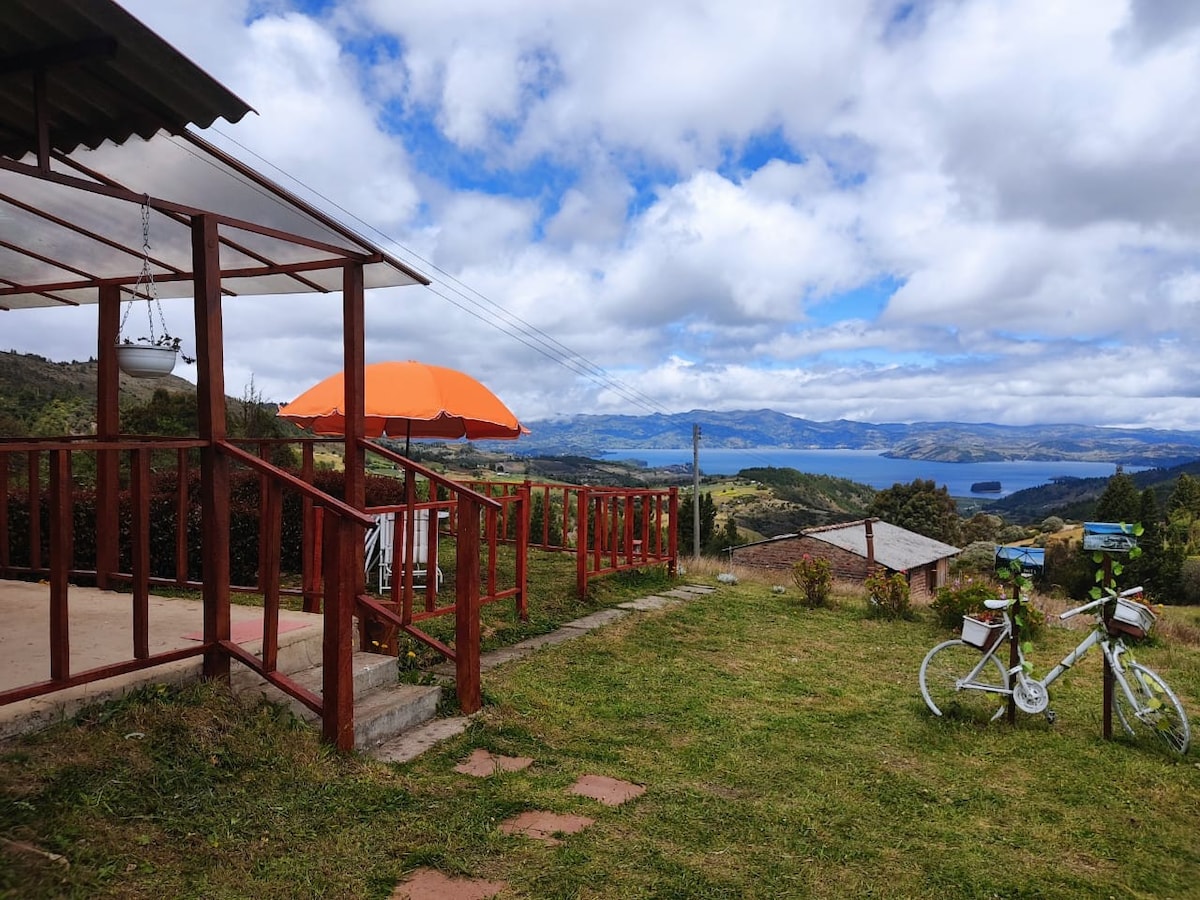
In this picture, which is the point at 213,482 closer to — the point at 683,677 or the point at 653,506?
the point at 683,677

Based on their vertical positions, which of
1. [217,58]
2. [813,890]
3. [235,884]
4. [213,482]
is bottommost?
[813,890]

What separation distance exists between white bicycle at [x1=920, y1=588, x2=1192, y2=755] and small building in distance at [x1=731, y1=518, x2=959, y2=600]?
17.0 metres

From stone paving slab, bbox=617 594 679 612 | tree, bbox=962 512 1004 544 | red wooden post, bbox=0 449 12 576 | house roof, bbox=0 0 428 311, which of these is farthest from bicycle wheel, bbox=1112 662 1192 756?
tree, bbox=962 512 1004 544

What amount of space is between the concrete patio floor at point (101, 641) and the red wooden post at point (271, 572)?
0.77ft

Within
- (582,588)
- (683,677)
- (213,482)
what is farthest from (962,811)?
(582,588)

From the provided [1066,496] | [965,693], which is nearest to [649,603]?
[965,693]

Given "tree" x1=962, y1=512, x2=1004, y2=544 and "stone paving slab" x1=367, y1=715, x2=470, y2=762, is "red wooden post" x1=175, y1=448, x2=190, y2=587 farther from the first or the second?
"tree" x1=962, y1=512, x2=1004, y2=544

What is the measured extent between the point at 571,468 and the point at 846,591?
27378mm

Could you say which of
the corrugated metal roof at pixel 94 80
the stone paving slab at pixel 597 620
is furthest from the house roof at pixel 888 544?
the corrugated metal roof at pixel 94 80

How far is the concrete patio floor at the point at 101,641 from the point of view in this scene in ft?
9.22

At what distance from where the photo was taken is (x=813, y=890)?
255 cm

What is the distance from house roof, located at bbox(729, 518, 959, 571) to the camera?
22906mm

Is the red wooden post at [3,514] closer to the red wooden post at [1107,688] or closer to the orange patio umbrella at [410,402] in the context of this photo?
the orange patio umbrella at [410,402]

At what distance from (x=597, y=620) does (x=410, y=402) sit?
106 inches
